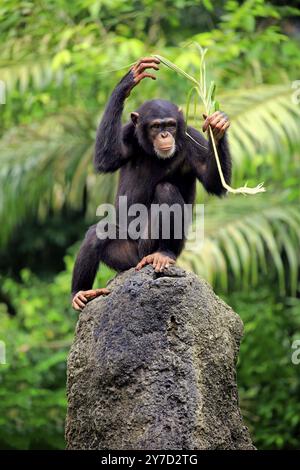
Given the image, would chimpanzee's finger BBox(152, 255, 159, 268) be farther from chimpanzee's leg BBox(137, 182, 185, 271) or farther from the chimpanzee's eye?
the chimpanzee's eye

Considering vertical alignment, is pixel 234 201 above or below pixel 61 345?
above

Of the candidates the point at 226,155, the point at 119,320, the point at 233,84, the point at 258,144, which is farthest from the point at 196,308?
the point at 233,84

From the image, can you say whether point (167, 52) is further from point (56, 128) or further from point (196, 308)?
point (196, 308)

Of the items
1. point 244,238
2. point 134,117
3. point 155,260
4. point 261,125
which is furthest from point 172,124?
point 244,238

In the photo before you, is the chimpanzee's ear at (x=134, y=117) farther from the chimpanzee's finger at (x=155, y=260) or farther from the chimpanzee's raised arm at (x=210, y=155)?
the chimpanzee's finger at (x=155, y=260)

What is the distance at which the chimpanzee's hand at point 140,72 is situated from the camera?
587 cm

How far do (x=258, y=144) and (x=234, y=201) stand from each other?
957mm

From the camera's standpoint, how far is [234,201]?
36.6 feet

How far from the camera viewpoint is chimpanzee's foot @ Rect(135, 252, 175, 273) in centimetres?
549

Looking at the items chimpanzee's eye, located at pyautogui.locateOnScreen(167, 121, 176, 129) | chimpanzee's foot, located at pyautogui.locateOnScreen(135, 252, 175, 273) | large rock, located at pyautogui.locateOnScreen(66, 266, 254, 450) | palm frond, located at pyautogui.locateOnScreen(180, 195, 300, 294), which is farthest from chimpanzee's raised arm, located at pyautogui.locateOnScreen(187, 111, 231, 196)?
palm frond, located at pyautogui.locateOnScreen(180, 195, 300, 294)

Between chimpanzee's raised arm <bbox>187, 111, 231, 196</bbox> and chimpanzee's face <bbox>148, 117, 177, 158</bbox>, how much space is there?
14 cm

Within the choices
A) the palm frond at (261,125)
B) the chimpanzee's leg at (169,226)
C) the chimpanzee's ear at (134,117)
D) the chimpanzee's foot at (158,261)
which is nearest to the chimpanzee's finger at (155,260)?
the chimpanzee's foot at (158,261)

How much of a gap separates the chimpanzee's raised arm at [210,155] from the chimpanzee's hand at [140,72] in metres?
0.51

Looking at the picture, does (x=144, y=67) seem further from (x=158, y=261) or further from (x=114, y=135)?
(x=158, y=261)
